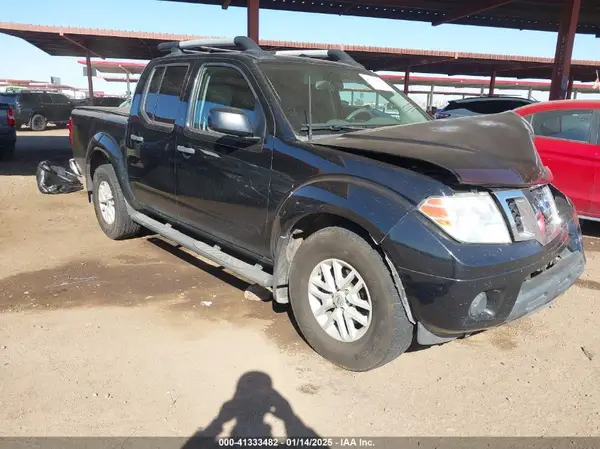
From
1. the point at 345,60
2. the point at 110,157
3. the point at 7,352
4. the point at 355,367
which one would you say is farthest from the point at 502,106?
the point at 7,352

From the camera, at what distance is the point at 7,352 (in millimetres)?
3270

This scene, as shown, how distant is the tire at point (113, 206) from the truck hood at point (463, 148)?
302 centimetres

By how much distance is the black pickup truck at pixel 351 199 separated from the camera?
256 centimetres

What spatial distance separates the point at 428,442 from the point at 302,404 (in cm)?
71

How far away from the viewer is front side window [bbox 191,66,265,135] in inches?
138

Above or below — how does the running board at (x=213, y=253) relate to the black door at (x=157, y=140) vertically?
below

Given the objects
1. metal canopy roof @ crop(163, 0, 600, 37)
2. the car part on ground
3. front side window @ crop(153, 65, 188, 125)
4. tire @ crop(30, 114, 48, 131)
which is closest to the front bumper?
front side window @ crop(153, 65, 188, 125)

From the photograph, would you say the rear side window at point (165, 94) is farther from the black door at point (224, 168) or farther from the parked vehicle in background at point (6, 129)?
the parked vehicle in background at point (6, 129)

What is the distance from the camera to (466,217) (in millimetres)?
2568

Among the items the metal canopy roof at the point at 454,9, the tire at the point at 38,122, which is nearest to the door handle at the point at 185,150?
the metal canopy roof at the point at 454,9

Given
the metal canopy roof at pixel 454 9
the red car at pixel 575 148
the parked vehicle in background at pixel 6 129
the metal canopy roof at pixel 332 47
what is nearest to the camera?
the red car at pixel 575 148

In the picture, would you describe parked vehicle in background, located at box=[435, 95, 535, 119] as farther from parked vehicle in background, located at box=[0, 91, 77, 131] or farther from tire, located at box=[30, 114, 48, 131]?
tire, located at box=[30, 114, 48, 131]

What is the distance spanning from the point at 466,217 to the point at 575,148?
168 inches

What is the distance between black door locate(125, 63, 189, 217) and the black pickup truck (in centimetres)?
2
